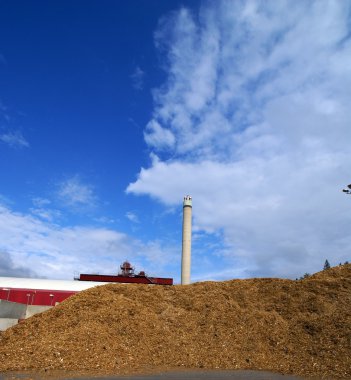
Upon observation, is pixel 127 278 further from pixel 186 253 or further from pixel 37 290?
pixel 37 290

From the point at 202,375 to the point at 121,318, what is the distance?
5537 mm

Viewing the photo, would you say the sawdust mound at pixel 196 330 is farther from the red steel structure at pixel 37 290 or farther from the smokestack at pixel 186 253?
the smokestack at pixel 186 253

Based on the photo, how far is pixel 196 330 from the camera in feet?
50.5

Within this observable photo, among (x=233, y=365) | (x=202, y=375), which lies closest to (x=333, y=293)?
(x=233, y=365)

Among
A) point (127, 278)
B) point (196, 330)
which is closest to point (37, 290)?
point (127, 278)

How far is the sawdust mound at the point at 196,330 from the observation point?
1244 cm

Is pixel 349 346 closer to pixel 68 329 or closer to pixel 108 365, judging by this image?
pixel 108 365

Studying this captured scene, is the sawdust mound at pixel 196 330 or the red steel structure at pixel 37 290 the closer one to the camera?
the sawdust mound at pixel 196 330

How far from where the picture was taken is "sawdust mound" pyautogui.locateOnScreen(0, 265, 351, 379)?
40.8 ft

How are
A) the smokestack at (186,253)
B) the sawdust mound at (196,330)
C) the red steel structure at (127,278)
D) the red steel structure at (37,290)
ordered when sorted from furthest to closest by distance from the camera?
the red steel structure at (127,278)
the smokestack at (186,253)
the red steel structure at (37,290)
the sawdust mound at (196,330)

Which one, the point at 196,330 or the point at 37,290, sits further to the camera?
the point at 37,290

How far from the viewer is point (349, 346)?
521 inches

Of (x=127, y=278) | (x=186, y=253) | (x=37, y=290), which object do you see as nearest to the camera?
(x=37, y=290)

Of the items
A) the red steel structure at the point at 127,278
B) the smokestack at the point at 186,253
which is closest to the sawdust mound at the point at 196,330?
the smokestack at the point at 186,253
